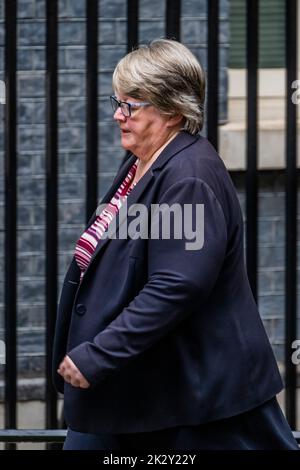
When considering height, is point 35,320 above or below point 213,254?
below

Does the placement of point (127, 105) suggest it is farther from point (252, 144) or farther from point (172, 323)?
point (252, 144)

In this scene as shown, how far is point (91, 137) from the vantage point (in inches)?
185

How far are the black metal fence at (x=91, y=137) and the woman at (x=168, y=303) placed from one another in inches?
33.3

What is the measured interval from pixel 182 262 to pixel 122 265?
21 centimetres

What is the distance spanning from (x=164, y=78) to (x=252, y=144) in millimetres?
1075

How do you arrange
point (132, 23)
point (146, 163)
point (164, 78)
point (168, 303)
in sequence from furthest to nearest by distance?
1. point (132, 23)
2. point (146, 163)
3. point (164, 78)
4. point (168, 303)

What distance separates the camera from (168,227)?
361 cm

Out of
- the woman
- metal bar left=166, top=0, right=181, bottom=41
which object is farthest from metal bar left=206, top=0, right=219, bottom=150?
the woman

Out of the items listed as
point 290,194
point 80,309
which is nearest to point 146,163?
point 80,309

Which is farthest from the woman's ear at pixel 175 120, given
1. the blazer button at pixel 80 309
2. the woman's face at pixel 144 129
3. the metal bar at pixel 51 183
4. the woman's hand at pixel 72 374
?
the metal bar at pixel 51 183

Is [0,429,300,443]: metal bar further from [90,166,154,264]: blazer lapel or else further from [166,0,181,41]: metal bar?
[166,0,181,41]: metal bar

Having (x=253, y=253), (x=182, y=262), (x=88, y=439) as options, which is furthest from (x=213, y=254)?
(x=253, y=253)

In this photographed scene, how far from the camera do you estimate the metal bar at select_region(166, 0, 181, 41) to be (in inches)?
183

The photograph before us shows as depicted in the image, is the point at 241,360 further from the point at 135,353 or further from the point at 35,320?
the point at 35,320
